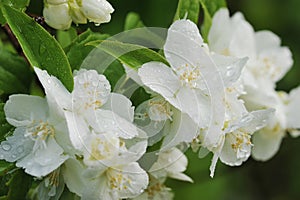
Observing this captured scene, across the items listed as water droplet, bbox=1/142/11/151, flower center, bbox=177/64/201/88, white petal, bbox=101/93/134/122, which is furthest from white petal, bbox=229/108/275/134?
water droplet, bbox=1/142/11/151

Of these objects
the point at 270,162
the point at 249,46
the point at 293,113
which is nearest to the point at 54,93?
the point at 249,46

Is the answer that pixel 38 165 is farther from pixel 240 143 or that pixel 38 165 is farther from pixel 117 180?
pixel 240 143

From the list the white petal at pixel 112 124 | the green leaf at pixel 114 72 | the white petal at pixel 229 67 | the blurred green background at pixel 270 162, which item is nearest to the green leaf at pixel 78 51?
the green leaf at pixel 114 72

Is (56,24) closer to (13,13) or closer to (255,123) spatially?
(13,13)

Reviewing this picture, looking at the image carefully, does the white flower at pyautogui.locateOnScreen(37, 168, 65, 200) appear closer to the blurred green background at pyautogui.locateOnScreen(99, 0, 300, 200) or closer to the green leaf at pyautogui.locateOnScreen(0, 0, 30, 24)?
A: the green leaf at pyautogui.locateOnScreen(0, 0, 30, 24)

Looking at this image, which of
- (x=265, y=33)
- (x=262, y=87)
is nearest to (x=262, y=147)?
(x=262, y=87)
